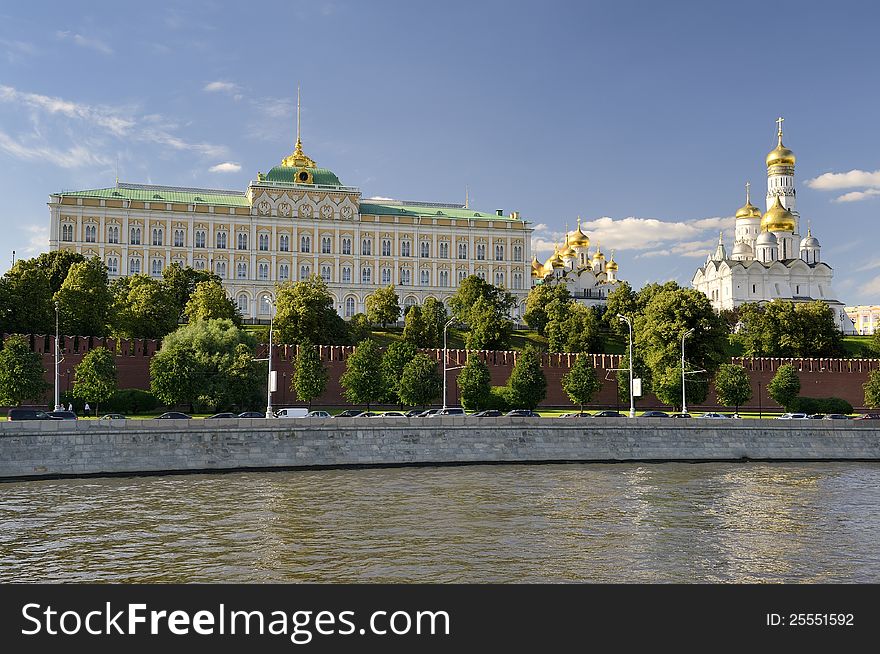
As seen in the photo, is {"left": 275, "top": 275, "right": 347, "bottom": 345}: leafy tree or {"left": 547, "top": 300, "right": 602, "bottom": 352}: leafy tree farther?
{"left": 547, "top": 300, "right": 602, "bottom": 352}: leafy tree

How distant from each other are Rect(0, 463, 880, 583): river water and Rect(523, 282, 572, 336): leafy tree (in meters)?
52.2

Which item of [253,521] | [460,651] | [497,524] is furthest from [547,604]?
[253,521]

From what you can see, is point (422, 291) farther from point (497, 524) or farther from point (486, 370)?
point (497, 524)

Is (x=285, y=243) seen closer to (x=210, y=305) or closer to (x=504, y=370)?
(x=210, y=305)

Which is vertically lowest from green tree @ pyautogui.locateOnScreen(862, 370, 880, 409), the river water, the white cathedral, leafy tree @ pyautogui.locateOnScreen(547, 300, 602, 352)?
the river water

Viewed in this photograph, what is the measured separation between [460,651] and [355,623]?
1.27m

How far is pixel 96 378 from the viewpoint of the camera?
4738 cm

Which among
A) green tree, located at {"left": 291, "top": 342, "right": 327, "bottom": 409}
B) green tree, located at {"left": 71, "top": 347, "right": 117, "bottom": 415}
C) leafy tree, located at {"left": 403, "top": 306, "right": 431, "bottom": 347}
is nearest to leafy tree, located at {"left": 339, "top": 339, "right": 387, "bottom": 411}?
green tree, located at {"left": 291, "top": 342, "right": 327, "bottom": 409}

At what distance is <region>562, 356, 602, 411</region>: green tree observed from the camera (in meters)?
57.0

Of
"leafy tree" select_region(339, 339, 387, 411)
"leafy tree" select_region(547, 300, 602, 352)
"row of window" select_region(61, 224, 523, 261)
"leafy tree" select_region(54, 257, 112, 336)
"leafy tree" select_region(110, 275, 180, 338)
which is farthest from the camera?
"row of window" select_region(61, 224, 523, 261)

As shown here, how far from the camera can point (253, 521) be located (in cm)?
2381

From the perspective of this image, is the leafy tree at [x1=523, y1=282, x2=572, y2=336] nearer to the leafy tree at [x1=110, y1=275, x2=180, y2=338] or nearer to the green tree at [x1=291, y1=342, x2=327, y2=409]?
the green tree at [x1=291, y1=342, x2=327, y2=409]

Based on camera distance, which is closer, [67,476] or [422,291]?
[67,476]

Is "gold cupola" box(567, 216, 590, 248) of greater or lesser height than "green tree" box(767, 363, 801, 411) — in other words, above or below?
above
